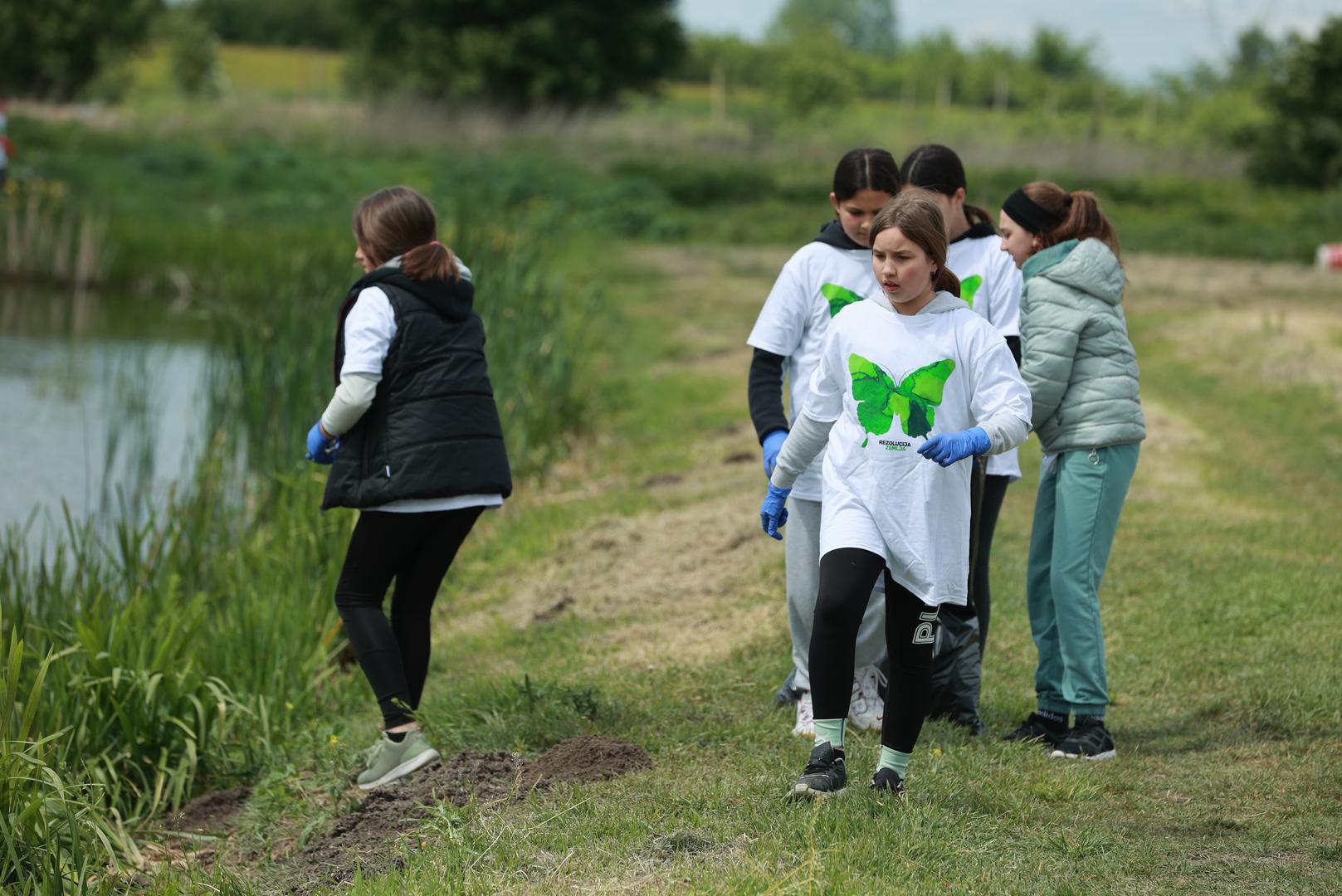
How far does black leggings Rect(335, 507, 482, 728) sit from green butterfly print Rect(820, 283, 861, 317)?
1251 mm

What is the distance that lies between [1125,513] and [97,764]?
5.15 m

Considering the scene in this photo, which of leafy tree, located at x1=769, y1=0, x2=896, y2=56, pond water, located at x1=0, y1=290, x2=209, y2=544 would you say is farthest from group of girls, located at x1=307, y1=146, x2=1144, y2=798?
leafy tree, located at x1=769, y1=0, x2=896, y2=56

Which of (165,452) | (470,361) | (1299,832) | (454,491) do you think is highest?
(470,361)

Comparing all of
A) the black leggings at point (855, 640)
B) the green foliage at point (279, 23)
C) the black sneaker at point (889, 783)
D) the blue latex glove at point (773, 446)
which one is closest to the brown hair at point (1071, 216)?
the blue latex glove at point (773, 446)

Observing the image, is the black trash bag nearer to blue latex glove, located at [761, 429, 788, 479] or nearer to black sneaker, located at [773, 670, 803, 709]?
black sneaker, located at [773, 670, 803, 709]

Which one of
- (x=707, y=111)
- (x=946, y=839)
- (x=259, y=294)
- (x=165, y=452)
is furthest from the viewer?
(x=707, y=111)

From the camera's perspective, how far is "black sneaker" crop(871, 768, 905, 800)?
3.78m

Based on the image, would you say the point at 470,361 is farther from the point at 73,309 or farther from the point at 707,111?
the point at 707,111

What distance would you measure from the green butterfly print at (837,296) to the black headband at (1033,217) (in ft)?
1.93

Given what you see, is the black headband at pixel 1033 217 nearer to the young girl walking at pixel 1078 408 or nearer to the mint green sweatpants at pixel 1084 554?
the young girl walking at pixel 1078 408

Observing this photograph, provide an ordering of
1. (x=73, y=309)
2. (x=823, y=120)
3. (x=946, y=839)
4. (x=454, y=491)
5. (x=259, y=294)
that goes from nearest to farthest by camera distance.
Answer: (x=946, y=839)
(x=454, y=491)
(x=259, y=294)
(x=73, y=309)
(x=823, y=120)

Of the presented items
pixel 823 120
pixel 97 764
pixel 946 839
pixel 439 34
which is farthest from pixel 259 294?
pixel 823 120

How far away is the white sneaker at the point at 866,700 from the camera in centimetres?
455

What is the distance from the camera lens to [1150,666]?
17.9ft
